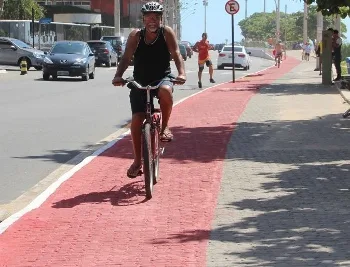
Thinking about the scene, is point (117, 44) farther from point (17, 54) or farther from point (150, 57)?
point (150, 57)

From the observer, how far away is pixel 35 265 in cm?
758

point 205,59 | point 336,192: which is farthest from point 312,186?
point 205,59

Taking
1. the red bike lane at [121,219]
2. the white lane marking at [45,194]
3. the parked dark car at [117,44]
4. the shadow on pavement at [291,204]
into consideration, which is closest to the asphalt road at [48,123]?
the white lane marking at [45,194]

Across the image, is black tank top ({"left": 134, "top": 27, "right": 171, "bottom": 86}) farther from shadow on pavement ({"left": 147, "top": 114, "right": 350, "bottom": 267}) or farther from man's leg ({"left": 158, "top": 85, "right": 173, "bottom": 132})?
shadow on pavement ({"left": 147, "top": 114, "right": 350, "bottom": 267})

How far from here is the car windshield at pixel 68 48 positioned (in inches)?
1539

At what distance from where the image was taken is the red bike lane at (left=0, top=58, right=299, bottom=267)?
7820mm

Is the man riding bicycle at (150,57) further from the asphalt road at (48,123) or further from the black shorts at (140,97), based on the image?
the asphalt road at (48,123)

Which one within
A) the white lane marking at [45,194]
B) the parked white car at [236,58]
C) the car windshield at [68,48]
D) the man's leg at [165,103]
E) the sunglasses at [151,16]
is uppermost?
→ the sunglasses at [151,16]

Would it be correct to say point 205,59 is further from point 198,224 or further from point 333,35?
point 198,224

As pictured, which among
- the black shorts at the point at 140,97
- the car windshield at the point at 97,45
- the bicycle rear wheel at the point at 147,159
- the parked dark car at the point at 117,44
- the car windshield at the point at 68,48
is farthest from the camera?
the parked dark car at the point at 117,44

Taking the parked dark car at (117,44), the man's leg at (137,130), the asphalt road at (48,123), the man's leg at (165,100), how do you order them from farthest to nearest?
the parked dark car at (117,44), the asphalt road at (48,123), the man's leg at (137,130), the man's leg at (165,100)

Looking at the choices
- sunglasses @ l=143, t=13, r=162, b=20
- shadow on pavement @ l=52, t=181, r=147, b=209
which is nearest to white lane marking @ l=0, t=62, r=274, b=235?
shadow on pavement @ l=52, t=181, r=147, b=209

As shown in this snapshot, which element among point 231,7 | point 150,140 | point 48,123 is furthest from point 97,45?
point 150,140

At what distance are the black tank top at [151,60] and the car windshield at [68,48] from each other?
2859cm
